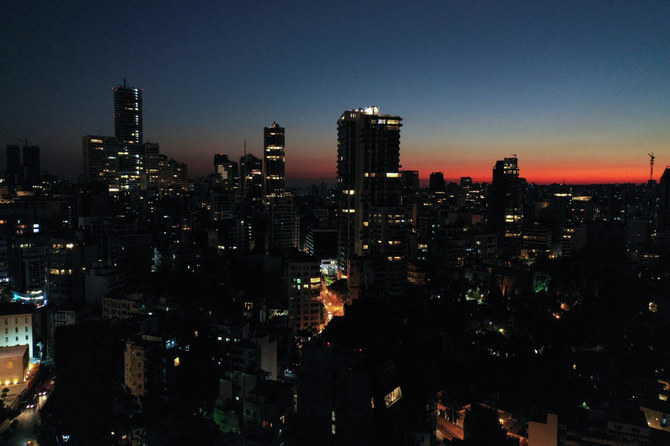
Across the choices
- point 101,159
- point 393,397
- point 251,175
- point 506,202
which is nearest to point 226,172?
point 251,175

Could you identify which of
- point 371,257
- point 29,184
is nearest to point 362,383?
point 371,257

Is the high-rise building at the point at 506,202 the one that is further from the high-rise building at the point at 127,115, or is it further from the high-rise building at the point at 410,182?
the high-rise building at the point at 127,115

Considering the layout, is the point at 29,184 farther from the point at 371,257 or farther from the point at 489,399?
the point at 489,399

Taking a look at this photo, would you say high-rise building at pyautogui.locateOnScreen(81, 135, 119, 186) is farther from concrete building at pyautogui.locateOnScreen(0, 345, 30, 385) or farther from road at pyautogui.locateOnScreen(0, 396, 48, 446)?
road at pyautogui.locateOnScreen(0, 396, 48, 446)

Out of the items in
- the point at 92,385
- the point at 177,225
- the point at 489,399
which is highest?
the point at 177,225

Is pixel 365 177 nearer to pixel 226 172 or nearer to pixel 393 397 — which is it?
pixel 393 397

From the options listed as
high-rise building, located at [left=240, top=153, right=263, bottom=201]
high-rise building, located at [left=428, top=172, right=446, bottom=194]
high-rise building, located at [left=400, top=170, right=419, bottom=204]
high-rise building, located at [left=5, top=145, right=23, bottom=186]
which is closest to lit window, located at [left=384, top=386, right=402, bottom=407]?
high-rise building, located at [left=400, top=170, right=419, bottom=204]
